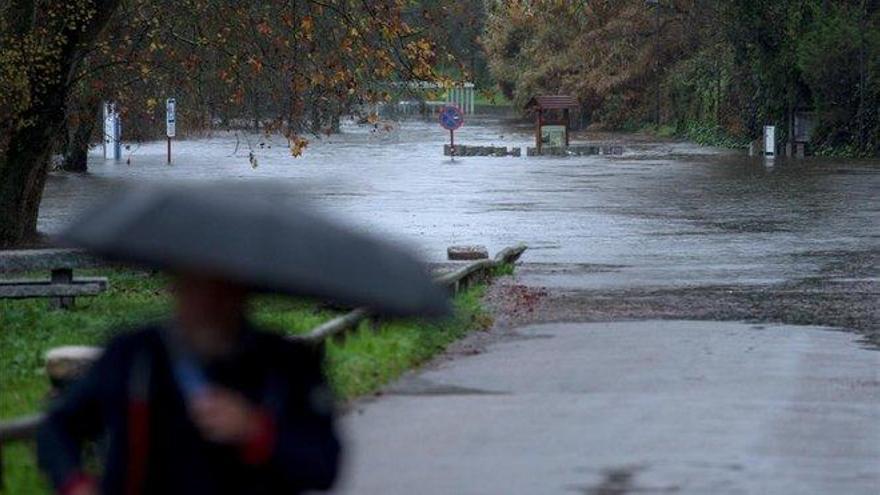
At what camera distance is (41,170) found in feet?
93.1

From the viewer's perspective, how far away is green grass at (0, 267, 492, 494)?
10.3m

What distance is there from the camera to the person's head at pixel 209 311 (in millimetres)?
3984

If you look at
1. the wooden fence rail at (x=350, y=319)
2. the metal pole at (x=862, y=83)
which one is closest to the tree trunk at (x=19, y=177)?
the wooden fence rail at (x=350, y=319)

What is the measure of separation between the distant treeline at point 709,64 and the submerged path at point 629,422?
13586 millimetres

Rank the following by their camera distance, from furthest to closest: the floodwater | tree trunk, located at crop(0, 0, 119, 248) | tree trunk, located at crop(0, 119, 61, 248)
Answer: tree trunk, located at crop(0, 119, 61, 248) → tree trunk, located at crop(0, 0, 119, 248) → the floodwater

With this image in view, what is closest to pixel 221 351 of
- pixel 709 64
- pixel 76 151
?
pixel 76 151

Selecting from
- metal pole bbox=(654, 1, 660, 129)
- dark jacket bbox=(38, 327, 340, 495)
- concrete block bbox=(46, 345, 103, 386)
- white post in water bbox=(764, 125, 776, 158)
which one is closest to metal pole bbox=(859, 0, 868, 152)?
white post in water bbox=(764, 125, 776, 158)

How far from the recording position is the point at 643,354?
14492mm

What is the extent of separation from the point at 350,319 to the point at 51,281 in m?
5.03

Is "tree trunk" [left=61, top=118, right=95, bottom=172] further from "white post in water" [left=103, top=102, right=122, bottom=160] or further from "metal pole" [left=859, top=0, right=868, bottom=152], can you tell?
"metal pole" [left=859, top=0, right=868, bottom=152]

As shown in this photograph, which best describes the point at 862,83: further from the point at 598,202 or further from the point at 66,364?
the point at 66,364

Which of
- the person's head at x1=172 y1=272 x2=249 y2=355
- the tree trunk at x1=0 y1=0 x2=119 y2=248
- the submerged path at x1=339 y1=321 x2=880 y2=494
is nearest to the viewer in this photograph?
the person's head at x1=172 y1=272 x2=249 y2=355

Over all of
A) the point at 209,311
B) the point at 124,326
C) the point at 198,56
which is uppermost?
the point at 198,56

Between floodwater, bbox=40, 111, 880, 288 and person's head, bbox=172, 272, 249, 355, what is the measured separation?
0.52 metres
